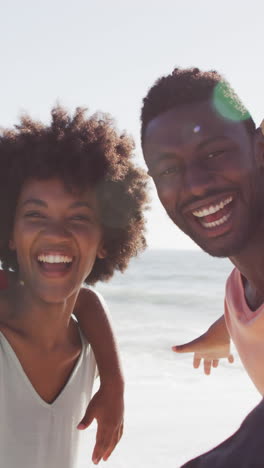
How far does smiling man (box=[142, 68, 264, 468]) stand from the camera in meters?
2.31

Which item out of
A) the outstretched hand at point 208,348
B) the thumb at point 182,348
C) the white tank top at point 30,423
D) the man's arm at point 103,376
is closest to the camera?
the white tank top at point 30,423

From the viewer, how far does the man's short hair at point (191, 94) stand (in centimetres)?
248

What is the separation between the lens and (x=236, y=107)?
2.56m

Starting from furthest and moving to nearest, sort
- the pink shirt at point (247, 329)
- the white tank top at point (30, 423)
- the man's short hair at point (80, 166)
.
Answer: the man's short hair at point (80, 166) < the pink shirt at point (247, 329) < the white tank top at point (30, 423)

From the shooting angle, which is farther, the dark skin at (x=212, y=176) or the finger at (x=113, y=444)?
the finger at (x=113, y=444)

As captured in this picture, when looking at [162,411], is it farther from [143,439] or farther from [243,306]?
[243,306]

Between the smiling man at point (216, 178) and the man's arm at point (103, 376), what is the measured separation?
622mm

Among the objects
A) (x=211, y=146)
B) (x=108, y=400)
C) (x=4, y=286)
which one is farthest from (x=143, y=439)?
(x=211, y=146)

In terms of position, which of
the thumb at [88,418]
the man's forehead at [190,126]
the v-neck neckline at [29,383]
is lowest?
the thumb at [88,418]

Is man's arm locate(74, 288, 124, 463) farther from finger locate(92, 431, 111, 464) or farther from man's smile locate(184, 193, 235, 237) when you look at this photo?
man's smile locate(184, 193, 235, 237)

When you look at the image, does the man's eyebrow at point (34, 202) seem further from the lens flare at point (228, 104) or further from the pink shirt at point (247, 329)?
the pink shirt at point (247, 329)

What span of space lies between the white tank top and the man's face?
0.97 meters

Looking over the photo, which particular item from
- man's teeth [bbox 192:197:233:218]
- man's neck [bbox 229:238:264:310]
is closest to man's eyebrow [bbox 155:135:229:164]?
man's teeth [bbox 192:197:233:218]

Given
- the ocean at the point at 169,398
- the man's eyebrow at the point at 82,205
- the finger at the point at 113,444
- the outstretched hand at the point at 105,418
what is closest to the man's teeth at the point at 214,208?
the man's eyebrow at the point at 82,205
